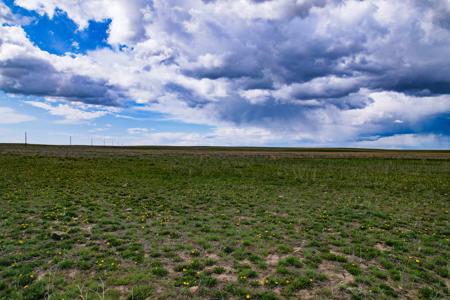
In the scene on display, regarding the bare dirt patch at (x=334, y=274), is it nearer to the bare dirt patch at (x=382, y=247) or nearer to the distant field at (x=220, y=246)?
the distant field at (x=220, y=246)

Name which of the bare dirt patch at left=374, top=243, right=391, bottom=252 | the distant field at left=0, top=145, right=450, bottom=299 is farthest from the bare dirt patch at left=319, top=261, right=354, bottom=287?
the bare dirt patch at left=374, top=243, right=391, bottom=252

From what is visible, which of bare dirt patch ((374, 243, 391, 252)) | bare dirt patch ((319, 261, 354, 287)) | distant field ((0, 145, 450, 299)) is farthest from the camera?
bare dirt patch ((374, 243, 391, 252))

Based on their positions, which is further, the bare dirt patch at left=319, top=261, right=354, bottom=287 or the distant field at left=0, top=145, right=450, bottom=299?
the bare dirt patch at left=319, top=261, right=354, bottom=287

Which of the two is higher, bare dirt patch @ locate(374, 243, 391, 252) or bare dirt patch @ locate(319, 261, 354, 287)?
bare dirt patch @ locate(319, 261, 354, 287)

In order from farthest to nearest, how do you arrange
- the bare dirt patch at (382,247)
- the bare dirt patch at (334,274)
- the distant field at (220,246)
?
the bare dirt patch at (382,247), the bare dirt patch at (334,274), the distant field at (220,246)

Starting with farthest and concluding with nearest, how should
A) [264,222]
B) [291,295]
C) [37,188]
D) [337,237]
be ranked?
[37,188] < [264,222] < [337,237] < [291,295]

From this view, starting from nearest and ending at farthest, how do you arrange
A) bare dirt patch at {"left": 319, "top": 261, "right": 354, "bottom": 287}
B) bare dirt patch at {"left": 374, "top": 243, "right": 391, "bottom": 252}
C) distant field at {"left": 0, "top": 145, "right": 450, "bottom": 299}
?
1. distant field at {"left": 0, "top": 145, "right": 450, "bottom": 299}
2. bare dirt patch at {"left": 319, "top": 261, "right": 354, "bottom": 287}
3. bare dirt patch at {"left": 374, "top": 243, "right": 391, "bottom": 252}

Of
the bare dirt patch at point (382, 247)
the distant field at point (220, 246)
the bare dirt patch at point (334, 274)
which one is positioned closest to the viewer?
the distant field at point (220, 246)

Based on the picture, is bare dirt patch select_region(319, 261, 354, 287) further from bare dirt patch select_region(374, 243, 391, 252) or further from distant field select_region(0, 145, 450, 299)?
bare dirt patch select_region(374, 243, 391, 252)

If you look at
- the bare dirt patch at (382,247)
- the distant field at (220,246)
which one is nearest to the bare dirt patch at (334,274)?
the distant field at (220,246)

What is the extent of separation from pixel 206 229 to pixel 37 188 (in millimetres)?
16354

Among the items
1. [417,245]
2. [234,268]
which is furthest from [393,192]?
[234,268]

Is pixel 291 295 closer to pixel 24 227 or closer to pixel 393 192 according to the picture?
pixel 24 227

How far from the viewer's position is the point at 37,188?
67.2 feet
